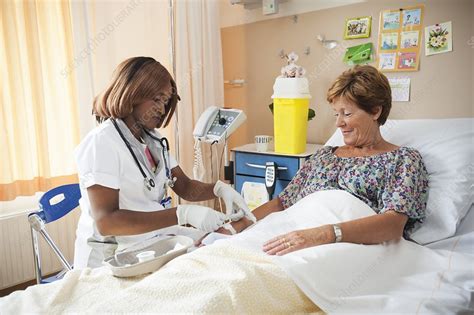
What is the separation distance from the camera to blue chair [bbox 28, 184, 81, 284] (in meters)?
1.62

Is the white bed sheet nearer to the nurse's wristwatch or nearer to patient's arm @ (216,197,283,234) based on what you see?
the nurse's wristwatch

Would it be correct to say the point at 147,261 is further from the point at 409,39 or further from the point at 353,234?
the point at 409,39

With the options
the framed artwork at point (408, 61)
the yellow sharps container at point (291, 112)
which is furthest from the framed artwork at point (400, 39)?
the yellow sharps container at point (291, 112)

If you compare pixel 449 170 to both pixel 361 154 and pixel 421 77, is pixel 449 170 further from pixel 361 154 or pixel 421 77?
pixel 421 77

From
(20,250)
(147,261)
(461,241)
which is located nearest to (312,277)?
(147,261)

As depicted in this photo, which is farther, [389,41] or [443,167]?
[389,41]

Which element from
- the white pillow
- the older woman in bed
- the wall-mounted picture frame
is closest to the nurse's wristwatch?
the older woman in bed

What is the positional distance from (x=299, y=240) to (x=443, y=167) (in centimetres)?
70

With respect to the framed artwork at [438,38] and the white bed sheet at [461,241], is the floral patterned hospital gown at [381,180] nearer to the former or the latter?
the white bed sheet at [461,241]

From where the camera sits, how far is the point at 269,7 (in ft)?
8.53

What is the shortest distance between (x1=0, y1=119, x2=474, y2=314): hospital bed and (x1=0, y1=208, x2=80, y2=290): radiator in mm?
1299

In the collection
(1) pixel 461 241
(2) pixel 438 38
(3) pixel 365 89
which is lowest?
(1) pixel 461 241

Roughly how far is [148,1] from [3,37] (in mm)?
850

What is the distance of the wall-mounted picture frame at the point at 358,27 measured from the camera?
88.1 inches
